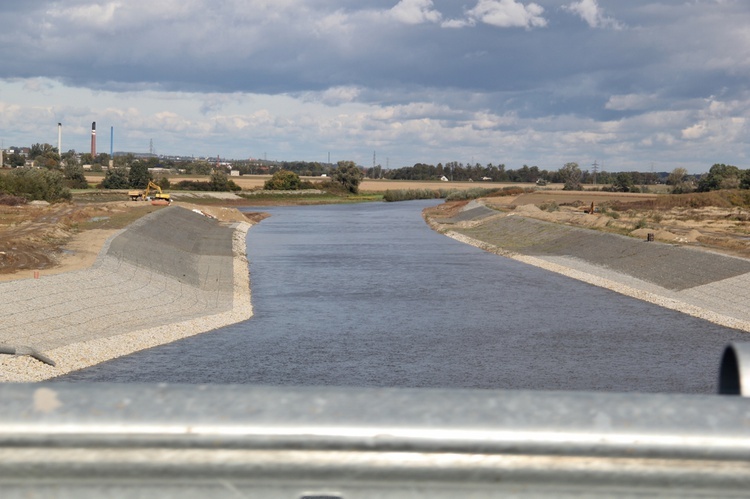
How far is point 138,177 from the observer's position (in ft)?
472

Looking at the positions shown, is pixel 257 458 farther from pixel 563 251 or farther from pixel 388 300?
pixel 563 251

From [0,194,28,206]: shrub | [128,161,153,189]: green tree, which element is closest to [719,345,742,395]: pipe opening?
[0,194,28,206]: shrub

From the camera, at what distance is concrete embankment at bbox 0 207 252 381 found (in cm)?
2427

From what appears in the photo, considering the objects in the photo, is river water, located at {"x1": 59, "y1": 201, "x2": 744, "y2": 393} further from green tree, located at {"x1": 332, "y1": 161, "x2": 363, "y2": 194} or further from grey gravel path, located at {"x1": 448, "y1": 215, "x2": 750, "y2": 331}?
green tree, located at {"x1": 332, "y1": 161, "x2": 363, "y2": 194}

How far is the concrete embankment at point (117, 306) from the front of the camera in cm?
2427

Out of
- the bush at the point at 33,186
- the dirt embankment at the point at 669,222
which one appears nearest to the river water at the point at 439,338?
the dirt embankment at the point at 669,222

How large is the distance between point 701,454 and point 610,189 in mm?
171715

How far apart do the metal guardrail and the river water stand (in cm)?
1973

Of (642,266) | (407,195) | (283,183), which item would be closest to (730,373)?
(642,266)

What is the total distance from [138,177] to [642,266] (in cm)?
11113

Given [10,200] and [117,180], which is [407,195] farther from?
[10,200]

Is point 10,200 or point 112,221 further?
point 10,200

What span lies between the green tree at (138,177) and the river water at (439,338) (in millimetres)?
98589

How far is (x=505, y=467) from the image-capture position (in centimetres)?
168
